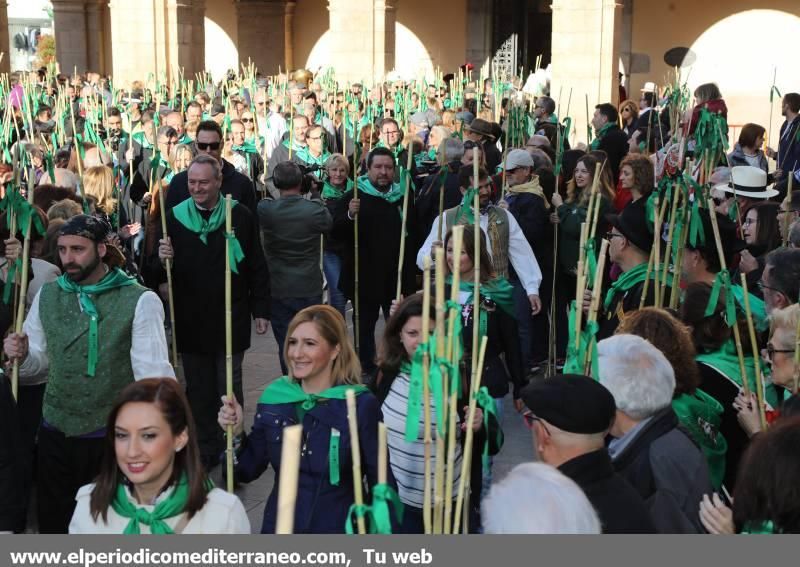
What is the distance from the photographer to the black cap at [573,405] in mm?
3055

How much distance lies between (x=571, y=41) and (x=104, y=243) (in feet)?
51.2

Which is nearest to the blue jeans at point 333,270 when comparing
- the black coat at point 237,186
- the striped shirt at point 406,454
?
the black coat at point 237,186

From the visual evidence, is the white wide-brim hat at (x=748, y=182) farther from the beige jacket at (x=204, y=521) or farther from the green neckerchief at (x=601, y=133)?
the beige jacket at (x=204, y=521)

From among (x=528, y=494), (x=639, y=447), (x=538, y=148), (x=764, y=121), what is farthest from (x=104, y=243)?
(x=764, y=121)

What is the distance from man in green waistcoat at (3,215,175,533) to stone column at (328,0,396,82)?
17316 mm

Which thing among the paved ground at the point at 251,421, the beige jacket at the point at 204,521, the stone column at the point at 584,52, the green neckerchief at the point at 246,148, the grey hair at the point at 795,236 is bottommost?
the paved ground at the point at 251,421

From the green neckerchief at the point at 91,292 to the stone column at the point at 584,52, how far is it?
1510 centimetres

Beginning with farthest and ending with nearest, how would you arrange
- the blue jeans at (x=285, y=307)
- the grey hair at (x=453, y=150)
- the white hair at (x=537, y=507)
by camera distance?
the grey hair at (x=453, y=150) < the blue jeans at (x=285, y=307) < the white hair at (x=537, y=507)

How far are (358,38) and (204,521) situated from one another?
19.2m

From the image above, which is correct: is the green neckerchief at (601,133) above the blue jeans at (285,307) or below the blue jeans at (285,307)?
above

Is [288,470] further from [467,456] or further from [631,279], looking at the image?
[631,279]

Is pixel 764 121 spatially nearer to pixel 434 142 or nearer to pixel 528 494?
pixel 434 142

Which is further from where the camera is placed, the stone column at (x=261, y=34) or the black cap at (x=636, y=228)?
the stone column at (x=261, y=34)

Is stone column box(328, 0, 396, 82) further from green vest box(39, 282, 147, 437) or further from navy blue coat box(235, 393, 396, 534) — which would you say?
navy blue coat box(235, 393, 396, 534)
